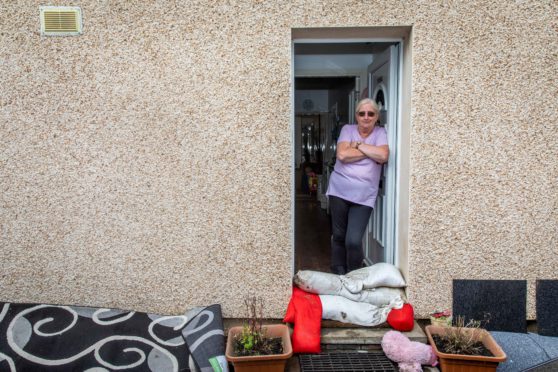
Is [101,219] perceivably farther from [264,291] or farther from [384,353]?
[384,353]

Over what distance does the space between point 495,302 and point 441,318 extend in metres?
0.48

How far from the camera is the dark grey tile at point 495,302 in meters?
3.55

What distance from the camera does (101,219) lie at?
3627mm

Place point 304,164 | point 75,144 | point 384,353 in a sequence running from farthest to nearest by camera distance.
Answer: point 304,164, point 75,144, point 384,353

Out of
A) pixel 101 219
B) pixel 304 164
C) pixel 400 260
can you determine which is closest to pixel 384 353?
pixel 400 260

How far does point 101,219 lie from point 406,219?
246cm

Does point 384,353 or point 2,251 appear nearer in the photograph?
point 384,353

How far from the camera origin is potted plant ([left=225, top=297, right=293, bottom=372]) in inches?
118

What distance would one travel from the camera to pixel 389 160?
3947 mm

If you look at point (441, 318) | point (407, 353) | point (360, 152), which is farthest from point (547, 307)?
point (360, 152)

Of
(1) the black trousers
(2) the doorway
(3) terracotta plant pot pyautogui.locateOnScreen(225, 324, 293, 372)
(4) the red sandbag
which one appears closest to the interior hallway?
(2) the doorway

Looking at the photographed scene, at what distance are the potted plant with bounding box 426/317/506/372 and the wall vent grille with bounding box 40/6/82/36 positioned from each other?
3.54 m

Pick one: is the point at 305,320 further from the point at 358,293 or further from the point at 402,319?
the point at 402,319

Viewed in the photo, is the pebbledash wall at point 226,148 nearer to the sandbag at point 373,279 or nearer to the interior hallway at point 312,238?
the sandbag at point 373,279
